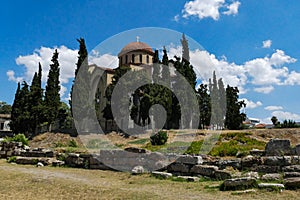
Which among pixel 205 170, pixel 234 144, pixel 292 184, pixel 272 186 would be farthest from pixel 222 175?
pixel 234 144

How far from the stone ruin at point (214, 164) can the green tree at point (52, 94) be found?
72.5ft

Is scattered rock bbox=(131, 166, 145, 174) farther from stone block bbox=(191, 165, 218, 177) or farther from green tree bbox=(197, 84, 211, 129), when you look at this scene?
green tree bbox=(197, 84, 211, 129)

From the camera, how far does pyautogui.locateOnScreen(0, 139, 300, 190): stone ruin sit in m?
7.82

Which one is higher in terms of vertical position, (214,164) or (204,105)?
(204,105)

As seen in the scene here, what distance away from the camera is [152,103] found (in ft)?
117

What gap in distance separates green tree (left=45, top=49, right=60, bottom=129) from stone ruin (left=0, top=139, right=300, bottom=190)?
870 inches

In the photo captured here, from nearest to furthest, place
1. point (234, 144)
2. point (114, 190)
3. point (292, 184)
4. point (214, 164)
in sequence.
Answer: point (292, 184) → point (114, 190) → point (214, 164) → point (234, 144)

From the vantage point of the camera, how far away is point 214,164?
10.7 meters

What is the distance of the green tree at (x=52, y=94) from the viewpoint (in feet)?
120

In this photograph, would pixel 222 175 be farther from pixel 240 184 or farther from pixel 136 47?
pixel 136 47

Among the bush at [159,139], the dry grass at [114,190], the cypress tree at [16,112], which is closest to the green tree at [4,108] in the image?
the cypress tree at [16,112]

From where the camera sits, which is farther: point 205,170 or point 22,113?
point 22,113

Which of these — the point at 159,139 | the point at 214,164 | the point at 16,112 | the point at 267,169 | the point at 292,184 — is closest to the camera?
the point at 292,184

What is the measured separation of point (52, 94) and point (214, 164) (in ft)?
102
